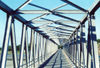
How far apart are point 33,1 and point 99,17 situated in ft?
10.5

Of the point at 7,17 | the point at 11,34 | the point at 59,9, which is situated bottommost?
the point at 11,34

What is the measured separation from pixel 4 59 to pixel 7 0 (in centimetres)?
245

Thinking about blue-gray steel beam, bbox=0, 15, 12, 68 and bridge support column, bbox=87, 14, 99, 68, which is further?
bridge support column, bbox=87, 14, 99, 68

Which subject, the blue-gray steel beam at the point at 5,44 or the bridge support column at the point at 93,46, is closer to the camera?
the blue-gray steel beam at the point at 5,44

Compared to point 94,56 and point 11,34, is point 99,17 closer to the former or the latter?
point 94,56

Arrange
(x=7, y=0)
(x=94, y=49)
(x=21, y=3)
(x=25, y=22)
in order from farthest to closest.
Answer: (x=25, y=22), (x=21, y=3), (x=94, y=49), (x=7, y=0)

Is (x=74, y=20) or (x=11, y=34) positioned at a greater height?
(x=74, y=20)

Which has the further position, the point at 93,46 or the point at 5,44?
the point at 93,46

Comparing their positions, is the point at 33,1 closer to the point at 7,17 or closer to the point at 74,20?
the point at 7,17

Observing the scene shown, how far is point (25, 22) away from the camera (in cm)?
1248

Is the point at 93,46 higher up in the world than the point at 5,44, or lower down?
lower down

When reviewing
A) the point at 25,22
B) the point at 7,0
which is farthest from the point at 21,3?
the point at 25,22

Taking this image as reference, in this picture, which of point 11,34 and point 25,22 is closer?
point 11,34

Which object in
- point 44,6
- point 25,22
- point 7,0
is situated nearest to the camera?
point 7,0
